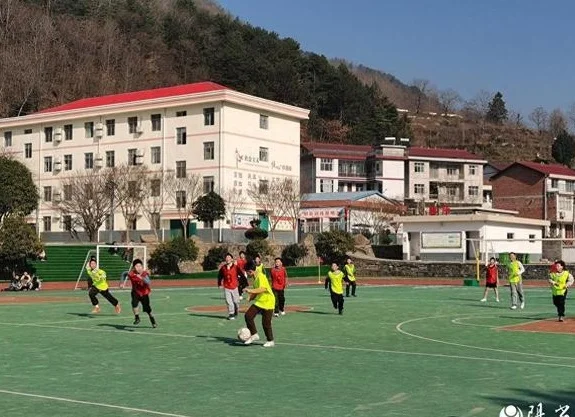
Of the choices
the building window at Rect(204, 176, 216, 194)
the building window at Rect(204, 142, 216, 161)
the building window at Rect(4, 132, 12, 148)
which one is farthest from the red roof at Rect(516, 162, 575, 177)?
the building window at Rect(4, 132, 12, 148)

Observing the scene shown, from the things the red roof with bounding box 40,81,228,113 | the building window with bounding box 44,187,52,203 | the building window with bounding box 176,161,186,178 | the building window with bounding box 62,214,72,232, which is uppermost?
the red roof with bounding box 40,81,228,113

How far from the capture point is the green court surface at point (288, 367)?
36.0ft

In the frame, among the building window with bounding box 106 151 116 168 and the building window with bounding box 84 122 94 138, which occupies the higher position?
the building window with bounding box 84 122 94 138

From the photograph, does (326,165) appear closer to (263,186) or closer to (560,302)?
(263,186)

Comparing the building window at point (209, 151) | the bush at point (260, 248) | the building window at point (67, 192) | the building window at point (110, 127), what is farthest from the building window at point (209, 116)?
the bush at point (260, 248)

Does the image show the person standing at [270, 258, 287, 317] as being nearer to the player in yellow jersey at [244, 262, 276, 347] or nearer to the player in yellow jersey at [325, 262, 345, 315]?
the player in yellow jersey at [325, 262, 345, 315]

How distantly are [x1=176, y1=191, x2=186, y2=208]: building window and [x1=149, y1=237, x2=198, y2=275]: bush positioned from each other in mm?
10063

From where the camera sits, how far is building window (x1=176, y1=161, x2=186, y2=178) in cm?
7006

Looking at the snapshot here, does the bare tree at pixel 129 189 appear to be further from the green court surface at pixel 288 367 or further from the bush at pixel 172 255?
the green court surface at pixel 288 367

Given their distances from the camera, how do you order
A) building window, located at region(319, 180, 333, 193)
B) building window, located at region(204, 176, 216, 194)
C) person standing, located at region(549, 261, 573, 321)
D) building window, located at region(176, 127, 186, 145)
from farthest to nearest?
building window, located at region(319, 180, 333, 193) < building window, located at region(176, 127, 186, 145) < building window, located at region(204, 176, 216, 194) < person standing, located at region(549, 261, 573, 321)

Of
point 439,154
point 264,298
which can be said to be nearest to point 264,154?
point 439,154

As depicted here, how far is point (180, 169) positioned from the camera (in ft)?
230

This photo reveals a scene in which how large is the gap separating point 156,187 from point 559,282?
2004 inches

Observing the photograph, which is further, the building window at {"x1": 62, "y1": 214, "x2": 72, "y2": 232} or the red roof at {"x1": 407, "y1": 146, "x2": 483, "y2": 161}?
the red roof at {"x1": 407, "y1": 146, "x2": 483, "y2": 161}
